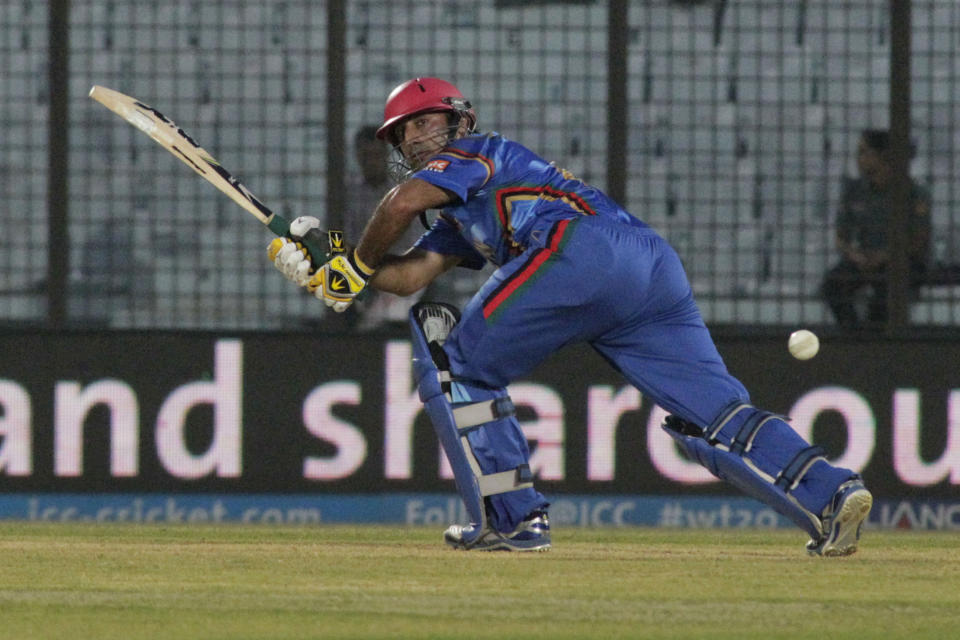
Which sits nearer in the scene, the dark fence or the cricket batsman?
the cricket batsman

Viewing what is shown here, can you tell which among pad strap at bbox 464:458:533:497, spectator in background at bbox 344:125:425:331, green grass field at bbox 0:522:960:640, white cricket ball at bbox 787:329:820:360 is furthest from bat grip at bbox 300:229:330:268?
spectator in background at bbox 344:125:425:331

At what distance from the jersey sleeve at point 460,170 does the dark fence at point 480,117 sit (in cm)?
373

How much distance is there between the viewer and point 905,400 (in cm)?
1034

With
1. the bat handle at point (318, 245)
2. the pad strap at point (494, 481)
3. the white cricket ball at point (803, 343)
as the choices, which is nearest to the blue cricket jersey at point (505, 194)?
the bat handle at point (318, 245)

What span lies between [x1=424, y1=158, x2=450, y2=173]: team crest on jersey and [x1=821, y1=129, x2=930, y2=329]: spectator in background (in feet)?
14.4

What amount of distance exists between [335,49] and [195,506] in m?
2.46

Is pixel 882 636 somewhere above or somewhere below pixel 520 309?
below

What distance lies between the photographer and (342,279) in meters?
7.01

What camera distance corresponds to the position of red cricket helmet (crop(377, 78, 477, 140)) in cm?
720

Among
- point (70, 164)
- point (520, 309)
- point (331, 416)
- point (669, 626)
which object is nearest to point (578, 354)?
point (331, 416)

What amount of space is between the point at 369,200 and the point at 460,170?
12.7ft

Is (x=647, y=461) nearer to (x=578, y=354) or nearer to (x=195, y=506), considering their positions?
(x=578, y=354)

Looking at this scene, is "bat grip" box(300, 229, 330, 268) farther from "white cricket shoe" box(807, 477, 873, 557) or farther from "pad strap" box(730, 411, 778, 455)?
"white cricket shoe" box(807, 477, 873, 557)

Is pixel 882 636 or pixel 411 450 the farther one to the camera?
pixel 411 450
